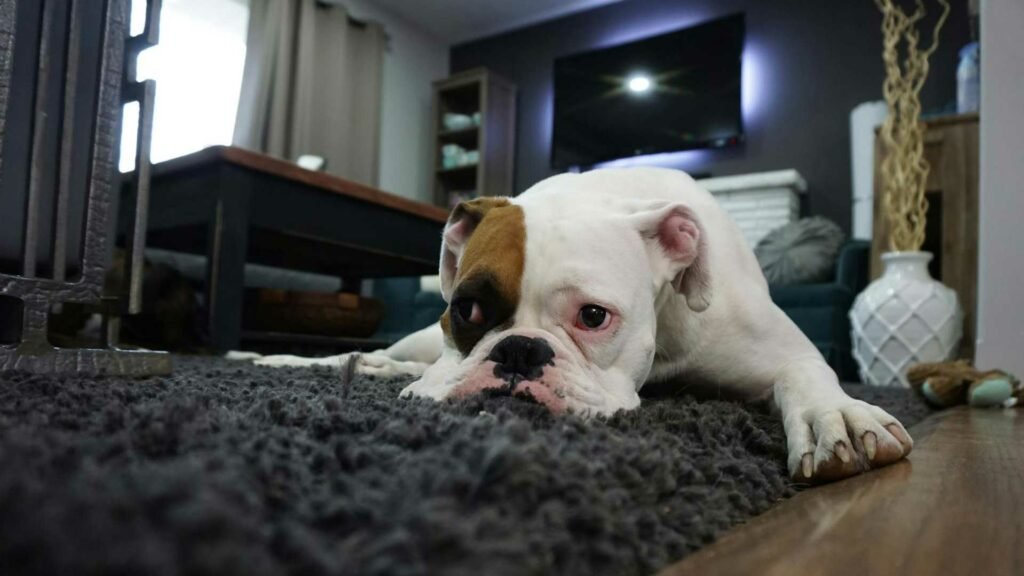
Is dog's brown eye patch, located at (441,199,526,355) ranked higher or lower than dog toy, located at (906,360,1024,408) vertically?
higher

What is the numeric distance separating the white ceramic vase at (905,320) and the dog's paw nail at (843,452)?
2.17m

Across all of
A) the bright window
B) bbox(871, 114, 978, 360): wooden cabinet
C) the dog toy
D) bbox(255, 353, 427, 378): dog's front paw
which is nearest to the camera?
bbox(255, 353, 427, 378): dog's front paw

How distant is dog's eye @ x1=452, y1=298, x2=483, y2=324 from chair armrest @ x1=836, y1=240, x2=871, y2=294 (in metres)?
2.71

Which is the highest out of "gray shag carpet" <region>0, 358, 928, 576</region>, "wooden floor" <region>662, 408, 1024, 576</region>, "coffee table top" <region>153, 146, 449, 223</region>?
"coffee table top" <region>153, 146, 449, 223</region>

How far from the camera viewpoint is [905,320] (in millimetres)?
2611

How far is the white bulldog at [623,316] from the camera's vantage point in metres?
0.77

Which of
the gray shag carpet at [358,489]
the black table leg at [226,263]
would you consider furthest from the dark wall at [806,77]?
the gray shag carpet at [358,489]

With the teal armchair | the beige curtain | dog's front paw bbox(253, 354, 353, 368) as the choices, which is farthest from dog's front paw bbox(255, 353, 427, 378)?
the beige curtain

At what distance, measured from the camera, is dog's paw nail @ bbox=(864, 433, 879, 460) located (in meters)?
0.75

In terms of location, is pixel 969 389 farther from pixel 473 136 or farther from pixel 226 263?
pixel 473 136

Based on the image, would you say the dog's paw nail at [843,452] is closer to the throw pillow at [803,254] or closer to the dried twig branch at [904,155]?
the dried twig branch at [904,155]

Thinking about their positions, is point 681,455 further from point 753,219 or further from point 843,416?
point 753,219

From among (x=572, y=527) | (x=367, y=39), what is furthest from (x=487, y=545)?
(x=367, y=39)

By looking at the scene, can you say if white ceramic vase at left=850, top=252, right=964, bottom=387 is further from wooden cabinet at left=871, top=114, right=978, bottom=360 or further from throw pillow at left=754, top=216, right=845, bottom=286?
throw pillow at left=754, top=216, right=845, bottom=286
